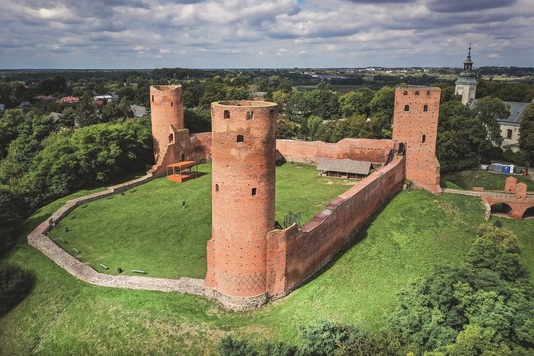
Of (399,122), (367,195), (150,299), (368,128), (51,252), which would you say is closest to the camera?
(150,299)

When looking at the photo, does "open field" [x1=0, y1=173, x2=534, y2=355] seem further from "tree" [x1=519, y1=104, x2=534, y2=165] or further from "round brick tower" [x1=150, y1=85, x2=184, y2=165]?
"tree" [x1=519, y1=104, x2=534, y2=165]

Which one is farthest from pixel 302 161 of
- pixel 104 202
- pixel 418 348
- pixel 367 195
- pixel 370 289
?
pixel 418 348

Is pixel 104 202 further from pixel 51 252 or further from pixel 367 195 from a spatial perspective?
pixel 367 195

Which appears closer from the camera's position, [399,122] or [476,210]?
[476,210]

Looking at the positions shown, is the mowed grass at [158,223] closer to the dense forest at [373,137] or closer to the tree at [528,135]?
the dense forest at [373,137]

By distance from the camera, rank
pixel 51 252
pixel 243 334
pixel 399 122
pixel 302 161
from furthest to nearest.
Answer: pixel 302 161, pixel 399 122, pixel 51 252, pixel 243 334

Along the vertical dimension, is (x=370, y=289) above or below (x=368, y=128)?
below

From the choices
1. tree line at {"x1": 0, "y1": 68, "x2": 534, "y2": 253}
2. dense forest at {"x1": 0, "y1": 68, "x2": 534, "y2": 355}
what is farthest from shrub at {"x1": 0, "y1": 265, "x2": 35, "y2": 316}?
tree line at {"x1": 0, "y1": 68, "x2": 534, "y2": 253}
